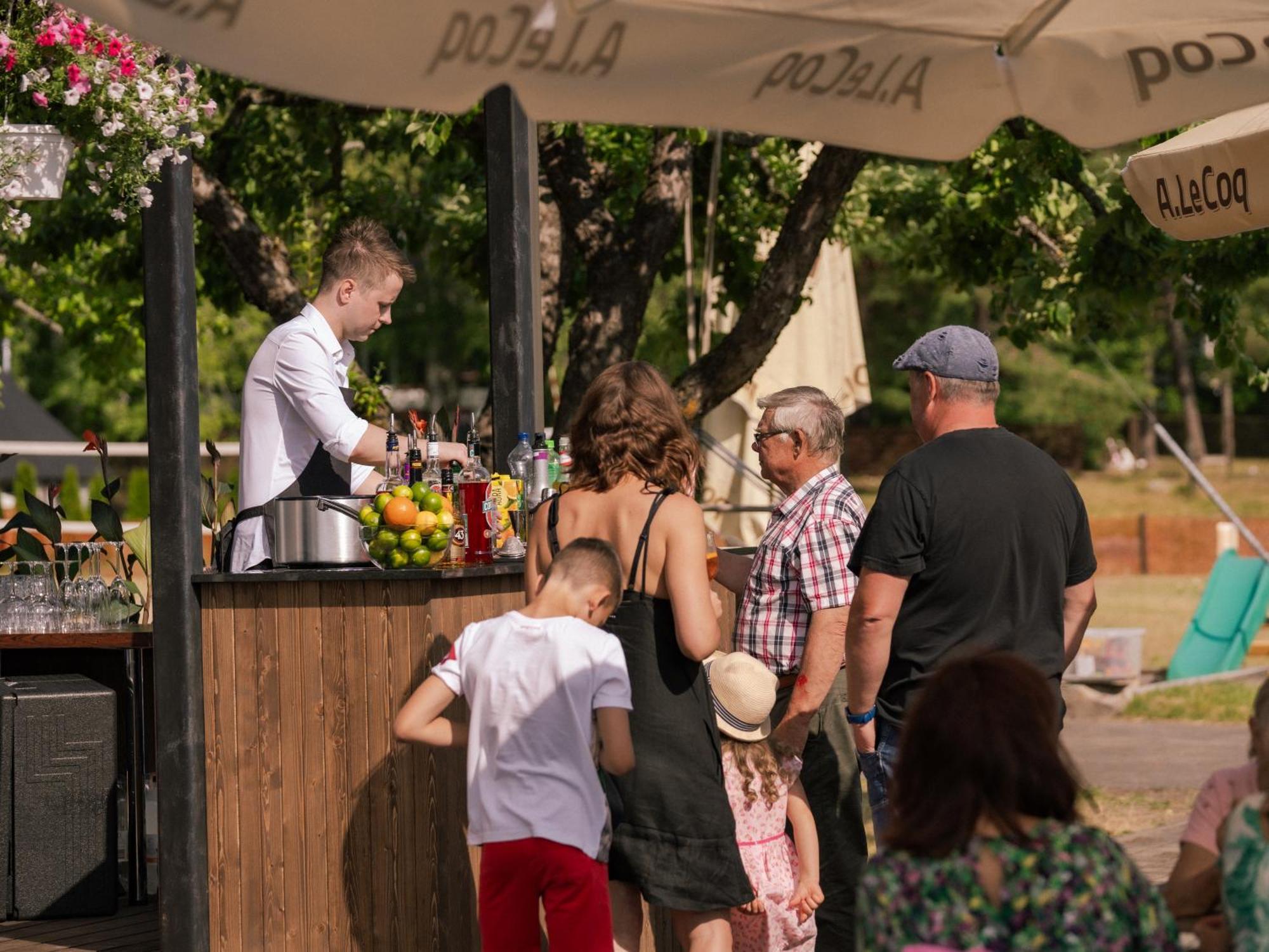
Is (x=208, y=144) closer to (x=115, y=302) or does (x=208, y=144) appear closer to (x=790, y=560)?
(x=115, y=302)

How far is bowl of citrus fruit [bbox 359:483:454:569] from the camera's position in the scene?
4.69 metres

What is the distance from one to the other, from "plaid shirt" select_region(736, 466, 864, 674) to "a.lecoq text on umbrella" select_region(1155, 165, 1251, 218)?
144 cm

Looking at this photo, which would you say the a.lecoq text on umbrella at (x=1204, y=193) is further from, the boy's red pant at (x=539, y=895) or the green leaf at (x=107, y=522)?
the green leaf at (x=107, y=522)

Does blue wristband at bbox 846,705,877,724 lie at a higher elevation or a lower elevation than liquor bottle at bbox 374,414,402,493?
lower

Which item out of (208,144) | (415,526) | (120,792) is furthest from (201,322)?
(415,526)

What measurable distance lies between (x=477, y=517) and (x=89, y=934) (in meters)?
2.09

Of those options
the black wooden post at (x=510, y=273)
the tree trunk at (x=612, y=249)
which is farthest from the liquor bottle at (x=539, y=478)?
the tree trunk at (x=612, y=249)

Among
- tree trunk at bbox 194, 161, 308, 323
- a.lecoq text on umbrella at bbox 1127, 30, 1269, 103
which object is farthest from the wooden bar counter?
tree trunk at bbox 194, 161, 308, 323

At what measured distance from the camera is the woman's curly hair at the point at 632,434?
13.2ft

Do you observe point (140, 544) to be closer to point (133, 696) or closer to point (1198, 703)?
point (133, 696)

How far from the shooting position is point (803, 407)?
15.2ft

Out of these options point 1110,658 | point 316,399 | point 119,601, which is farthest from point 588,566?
point 1110,658

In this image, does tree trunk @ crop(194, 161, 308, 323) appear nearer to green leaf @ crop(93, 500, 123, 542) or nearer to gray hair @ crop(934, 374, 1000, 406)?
green leaf @ crop(93, 500, 123, 542)

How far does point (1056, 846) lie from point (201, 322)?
16140 millimetres
